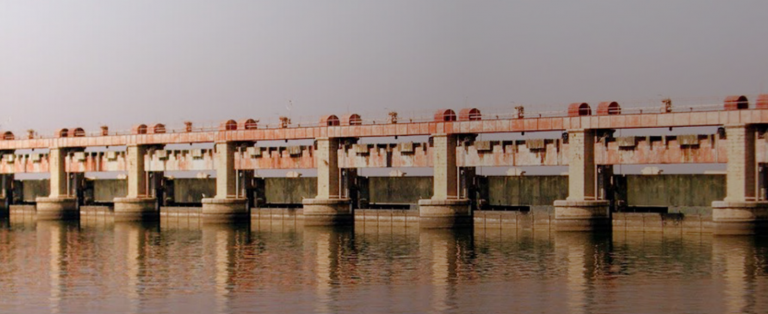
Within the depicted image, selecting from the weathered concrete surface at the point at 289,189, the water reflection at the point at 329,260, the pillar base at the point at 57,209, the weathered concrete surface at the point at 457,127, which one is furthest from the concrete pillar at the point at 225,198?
the pillar base at the point at 57,209

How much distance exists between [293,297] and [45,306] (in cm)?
1058

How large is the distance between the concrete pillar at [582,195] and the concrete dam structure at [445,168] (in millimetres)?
89

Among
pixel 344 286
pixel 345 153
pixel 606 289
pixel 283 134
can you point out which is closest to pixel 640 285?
pixel 606 289

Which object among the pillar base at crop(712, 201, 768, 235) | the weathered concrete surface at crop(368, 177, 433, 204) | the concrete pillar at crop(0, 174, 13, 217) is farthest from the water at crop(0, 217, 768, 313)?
the concrete pillar at crop(0, 174, 13, 217)

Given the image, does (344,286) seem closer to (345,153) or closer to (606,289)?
(606,289)

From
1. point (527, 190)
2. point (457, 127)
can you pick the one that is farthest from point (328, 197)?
point (527, 190)

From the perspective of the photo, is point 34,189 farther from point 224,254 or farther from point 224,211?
point 224,254

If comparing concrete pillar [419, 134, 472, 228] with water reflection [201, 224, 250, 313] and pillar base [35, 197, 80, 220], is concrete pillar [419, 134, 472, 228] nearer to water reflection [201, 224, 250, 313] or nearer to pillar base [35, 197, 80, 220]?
water reflection [201, 224, 250, 313]

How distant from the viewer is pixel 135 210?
375 feet

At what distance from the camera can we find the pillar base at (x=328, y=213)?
9700 cm

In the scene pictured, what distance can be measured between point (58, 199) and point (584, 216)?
64404mm

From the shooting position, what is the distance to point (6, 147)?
134625 millimetres

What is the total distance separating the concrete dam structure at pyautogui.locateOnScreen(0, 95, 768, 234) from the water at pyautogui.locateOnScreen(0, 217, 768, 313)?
3786 mm

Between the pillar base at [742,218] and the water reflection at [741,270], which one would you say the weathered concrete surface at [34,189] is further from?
the water reflection at [741,270]
